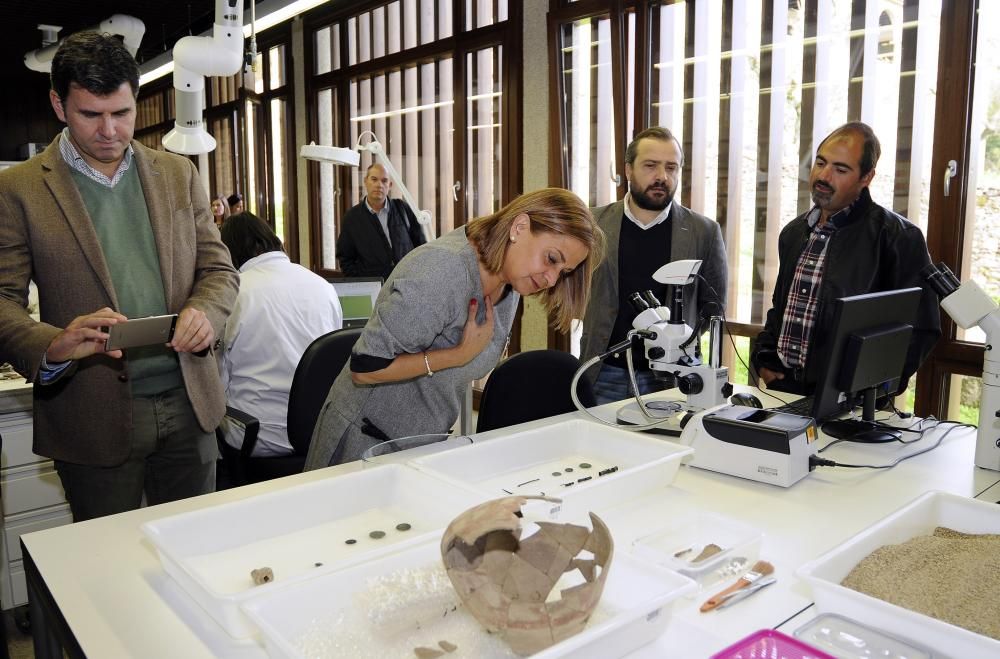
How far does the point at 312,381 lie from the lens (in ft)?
7.49

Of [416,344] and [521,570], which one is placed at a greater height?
[416,344]

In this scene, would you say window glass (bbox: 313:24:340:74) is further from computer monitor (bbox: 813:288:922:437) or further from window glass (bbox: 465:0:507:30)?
computer monitor (bbox: 813:288:922:437)

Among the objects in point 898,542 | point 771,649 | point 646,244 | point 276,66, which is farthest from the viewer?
point 276,66

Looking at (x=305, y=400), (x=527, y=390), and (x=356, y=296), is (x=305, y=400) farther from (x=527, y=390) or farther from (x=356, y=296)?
(x=356, y=296)

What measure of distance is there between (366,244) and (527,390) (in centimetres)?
271

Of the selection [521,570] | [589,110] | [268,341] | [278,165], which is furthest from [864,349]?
[278,165]

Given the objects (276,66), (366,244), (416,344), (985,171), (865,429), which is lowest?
(865,429)

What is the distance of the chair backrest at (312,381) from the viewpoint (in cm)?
228

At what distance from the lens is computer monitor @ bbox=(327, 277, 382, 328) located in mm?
3562

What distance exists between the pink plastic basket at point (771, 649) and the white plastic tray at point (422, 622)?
0.30 feet

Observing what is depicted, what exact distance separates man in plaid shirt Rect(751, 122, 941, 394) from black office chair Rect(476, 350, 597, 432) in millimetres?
723

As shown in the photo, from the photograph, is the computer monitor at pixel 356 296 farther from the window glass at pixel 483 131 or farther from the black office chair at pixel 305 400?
the window glass at pixel 483 131

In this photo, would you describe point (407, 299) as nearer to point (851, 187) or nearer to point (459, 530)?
Answer: point (459, 530)

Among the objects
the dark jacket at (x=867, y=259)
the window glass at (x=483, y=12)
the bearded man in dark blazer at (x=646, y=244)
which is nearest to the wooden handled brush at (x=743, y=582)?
the dark jacket at (x=867, y=259)
